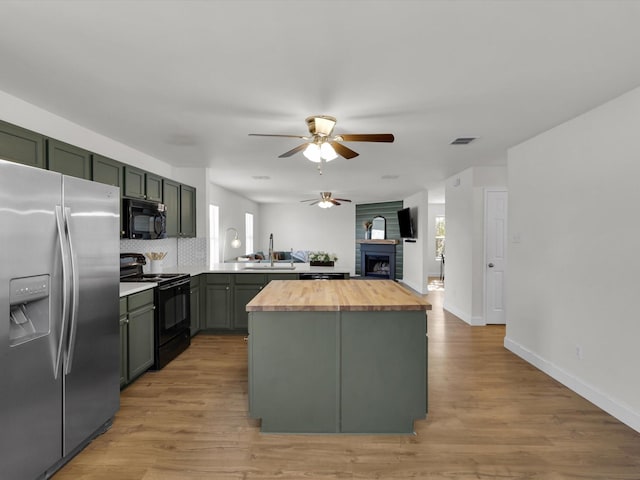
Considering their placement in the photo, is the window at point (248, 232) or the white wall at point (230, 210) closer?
the white wall at point (230, 210)

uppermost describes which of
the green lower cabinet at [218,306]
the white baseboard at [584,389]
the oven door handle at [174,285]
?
the oven door handle at [174,285]

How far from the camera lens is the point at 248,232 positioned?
1012 cm

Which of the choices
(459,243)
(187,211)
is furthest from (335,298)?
(459,243)

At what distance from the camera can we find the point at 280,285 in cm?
337

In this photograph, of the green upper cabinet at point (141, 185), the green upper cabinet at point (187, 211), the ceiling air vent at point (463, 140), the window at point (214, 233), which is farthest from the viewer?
the window at point (214, 233)

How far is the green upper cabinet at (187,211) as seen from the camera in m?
5.01

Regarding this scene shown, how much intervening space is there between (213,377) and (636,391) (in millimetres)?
3439

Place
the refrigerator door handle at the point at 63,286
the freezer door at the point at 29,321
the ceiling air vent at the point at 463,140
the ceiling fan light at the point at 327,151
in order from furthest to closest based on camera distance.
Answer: the ceiling air vent at the point at 463,140 → the ceiling fan light at the point at 327,151 → the refrigerator door handle at the point at 63,286 → the freezer door at the point at 29,321

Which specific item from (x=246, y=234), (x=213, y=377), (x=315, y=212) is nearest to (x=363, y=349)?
(x=213, y=377)

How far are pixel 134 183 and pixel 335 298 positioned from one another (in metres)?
2.63

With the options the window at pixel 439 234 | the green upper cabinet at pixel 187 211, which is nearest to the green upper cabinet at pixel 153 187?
the green upper cabinet at pixel 187 211

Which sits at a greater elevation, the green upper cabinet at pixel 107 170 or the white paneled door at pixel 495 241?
the green upper cabinet at pixel 107 170

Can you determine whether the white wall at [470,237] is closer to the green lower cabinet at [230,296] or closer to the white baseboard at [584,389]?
the white baseboard at [584,389]

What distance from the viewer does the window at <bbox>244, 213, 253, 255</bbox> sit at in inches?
386
